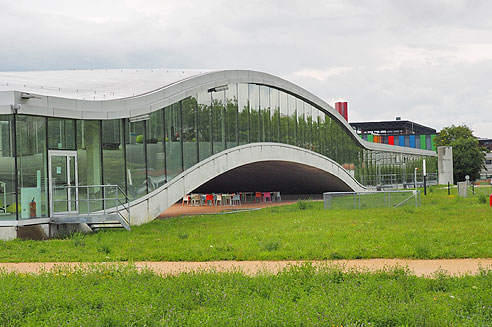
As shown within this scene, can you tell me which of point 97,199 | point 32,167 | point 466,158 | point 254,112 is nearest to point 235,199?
point 254,112

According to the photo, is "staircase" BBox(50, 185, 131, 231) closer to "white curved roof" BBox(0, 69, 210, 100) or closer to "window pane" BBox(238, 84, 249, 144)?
"white curved roof" BBox(0, 69, 210, 100)

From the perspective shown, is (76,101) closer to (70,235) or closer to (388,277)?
(70,235)

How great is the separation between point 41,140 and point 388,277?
14.8m

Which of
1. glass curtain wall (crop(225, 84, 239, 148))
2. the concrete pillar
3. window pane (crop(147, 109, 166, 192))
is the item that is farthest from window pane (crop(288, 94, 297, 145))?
the concrete pillar

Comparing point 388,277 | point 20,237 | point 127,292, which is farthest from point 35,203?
point 388,277

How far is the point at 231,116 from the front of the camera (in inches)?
1412

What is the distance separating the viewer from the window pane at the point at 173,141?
94.4 ft

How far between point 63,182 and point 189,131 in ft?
31.6

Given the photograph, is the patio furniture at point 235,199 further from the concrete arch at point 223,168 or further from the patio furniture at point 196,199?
the concrete arch at point 223,168

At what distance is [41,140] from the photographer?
2169 centimetres

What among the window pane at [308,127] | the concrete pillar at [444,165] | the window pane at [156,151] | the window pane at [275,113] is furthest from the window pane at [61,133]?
the concrete pillar at [444,165]

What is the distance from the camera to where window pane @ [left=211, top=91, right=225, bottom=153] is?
33.7m

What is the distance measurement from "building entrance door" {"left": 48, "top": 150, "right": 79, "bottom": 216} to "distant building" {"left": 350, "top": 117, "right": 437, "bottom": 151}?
345 ft

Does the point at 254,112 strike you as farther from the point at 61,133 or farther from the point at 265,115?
the point at 61,133
